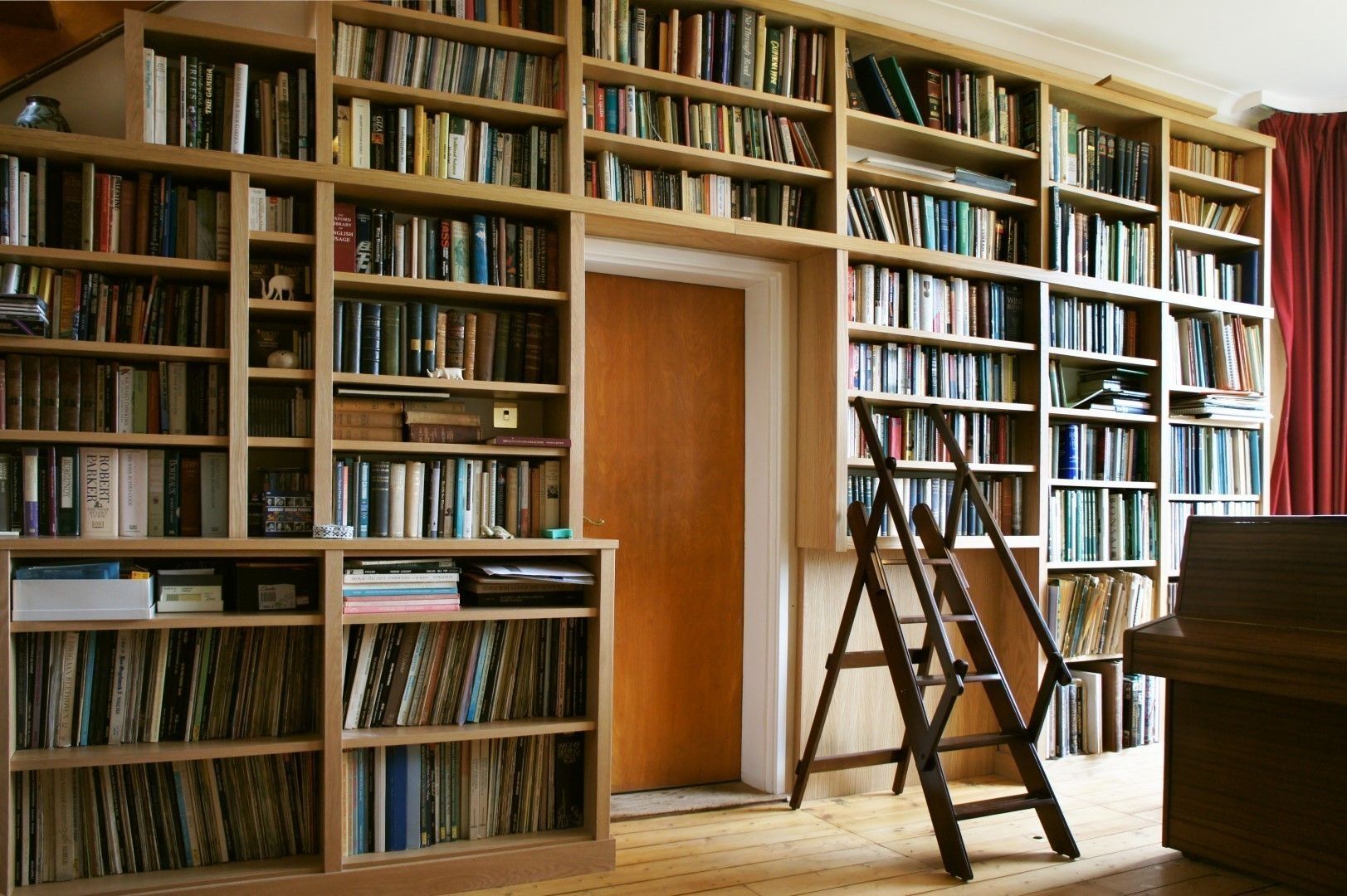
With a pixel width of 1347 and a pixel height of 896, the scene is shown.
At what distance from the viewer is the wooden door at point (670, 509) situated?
3676mm

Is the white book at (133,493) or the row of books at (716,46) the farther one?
the row of books at (716,46)

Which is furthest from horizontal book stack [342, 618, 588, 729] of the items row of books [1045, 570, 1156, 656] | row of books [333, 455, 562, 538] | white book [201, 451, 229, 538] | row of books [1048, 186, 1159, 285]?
row of books [1048, 186, 1159, 285]

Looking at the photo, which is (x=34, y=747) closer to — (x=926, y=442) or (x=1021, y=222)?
(x=926, y=442)

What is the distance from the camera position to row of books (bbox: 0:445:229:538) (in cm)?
264

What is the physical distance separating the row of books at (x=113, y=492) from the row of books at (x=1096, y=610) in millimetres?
3225

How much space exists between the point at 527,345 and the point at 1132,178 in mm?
2943

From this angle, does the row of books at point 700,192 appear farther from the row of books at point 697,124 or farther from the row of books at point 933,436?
the row of books at point 933,436

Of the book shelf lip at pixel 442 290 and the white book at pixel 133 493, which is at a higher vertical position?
the book shelf lip at pixel 442 290

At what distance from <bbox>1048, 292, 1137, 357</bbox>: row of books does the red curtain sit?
1058mm

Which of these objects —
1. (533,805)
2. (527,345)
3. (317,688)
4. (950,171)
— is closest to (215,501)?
(317,688)

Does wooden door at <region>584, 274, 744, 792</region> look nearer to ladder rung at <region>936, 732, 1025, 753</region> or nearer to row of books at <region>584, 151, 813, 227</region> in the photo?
row of books at <region>584, 151, 813, 227</region>

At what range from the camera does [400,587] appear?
278cm

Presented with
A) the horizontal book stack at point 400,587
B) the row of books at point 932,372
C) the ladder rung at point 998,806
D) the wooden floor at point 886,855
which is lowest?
the wooden floor at point 886,855

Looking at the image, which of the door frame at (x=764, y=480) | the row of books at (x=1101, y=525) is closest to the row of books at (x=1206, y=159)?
the row of books at (x=1101, y=525)
